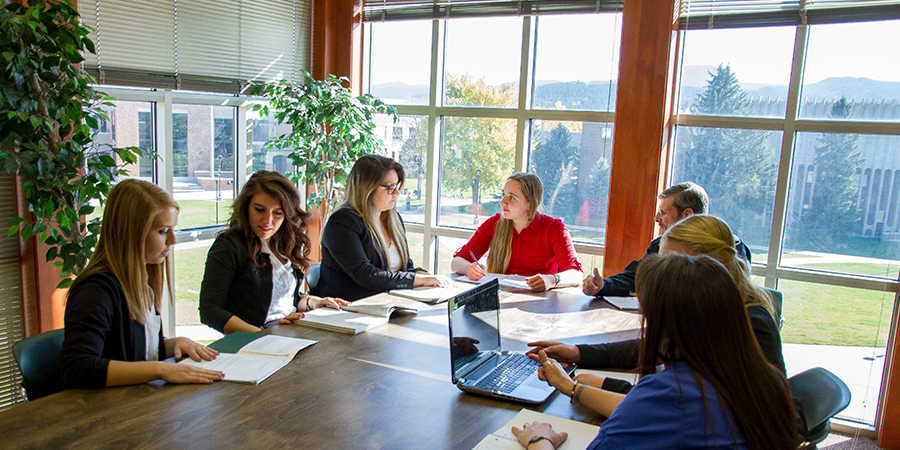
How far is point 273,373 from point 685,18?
3430 millimetres

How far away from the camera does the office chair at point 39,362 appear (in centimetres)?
183

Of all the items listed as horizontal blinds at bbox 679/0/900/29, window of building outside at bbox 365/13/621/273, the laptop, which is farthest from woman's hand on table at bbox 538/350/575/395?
horizontal blinds at bbox 679/0/900/29

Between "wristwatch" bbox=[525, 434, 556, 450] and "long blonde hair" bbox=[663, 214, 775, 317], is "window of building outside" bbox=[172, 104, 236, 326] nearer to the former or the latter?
"long blonde hair" bbox=[663, 214, 775, 317]

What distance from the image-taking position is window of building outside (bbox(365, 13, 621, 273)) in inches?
170

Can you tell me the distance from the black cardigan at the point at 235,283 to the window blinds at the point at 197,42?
5.50 ft

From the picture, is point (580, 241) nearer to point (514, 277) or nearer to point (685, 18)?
point (514, 277)

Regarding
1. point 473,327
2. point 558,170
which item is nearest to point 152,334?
point 473,327

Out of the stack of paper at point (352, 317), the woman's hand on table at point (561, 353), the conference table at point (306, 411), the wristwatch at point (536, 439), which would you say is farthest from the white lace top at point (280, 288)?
the wristwatch at point (536, 439)

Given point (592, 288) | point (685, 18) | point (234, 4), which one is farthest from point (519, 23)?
point (592, 288)

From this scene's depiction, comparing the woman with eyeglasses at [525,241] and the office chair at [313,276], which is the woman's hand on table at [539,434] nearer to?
the office chair at [313,276]

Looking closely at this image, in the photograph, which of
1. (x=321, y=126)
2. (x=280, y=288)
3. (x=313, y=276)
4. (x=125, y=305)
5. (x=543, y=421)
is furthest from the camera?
(x=321, y=126)

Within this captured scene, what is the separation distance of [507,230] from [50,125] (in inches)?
94.7

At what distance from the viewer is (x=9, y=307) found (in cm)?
320

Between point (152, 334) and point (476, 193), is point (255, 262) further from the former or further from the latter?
point (476, 193)
